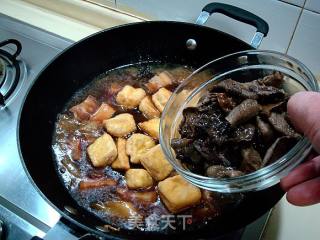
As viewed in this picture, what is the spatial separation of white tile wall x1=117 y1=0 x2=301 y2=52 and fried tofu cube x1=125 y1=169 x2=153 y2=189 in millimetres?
487

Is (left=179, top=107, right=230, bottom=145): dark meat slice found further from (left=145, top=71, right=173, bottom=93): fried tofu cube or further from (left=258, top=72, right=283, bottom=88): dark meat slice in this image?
(left=145, top=71, right=173, bottom=93): fried tofu cube

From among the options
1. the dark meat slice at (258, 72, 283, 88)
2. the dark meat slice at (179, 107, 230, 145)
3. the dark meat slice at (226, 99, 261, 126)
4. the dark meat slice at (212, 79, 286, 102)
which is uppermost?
the dark meat slice at (258, 72, 283, 88)

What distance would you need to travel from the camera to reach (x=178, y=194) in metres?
0.79

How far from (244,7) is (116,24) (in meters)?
0.42

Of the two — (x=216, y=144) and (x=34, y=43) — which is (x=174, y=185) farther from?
(x=34, y=43)

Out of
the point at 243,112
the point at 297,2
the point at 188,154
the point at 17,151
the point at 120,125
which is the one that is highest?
the point at 297,2

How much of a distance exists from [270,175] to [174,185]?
23cm

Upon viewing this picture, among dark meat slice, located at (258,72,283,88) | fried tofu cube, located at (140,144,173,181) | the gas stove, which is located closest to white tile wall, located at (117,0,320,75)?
dark meat slice, located at (258,72,283,88)

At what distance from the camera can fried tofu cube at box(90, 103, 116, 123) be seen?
986mm

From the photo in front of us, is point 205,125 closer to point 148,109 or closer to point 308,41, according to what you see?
point 148,109

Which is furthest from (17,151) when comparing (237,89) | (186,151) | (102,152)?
(237,89)

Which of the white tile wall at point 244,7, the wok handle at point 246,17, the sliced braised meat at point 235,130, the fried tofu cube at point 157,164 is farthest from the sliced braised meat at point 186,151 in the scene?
the white tile wall at point 244,7

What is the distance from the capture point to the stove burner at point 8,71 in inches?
40.1

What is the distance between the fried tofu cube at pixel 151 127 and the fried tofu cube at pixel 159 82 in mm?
120
